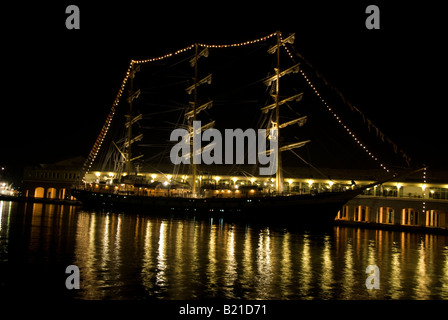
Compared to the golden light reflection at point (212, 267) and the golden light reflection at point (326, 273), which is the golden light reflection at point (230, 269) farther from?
the golden light reflection at point (326, 273)

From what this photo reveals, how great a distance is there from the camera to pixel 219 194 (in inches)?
1762

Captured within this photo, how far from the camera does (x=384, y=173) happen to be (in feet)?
133

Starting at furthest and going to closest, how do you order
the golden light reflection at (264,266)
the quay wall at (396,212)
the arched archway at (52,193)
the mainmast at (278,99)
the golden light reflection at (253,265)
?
the arched archway at (52,193) < the mainmast at (278,99) < the quay wall at (396,212) < the golden light reflection at (264,266) < the golden light reflection at (253,265)

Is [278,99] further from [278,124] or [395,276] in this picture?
[395,276]

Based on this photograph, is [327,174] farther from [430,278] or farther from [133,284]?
[133,284]

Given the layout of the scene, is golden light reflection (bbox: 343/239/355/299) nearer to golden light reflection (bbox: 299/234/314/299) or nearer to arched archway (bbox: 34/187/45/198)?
golden light reflection (bbox: 299/234/314/299)

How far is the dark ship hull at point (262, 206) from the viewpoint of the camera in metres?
39.1

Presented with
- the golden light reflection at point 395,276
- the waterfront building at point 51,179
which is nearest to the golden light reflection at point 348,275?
the golden light reflection at point 395,276

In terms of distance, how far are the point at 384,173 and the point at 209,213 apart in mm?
16300

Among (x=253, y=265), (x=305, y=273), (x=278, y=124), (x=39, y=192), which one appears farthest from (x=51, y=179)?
(x=305, y=273)

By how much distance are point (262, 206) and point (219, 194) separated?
17.8ft
